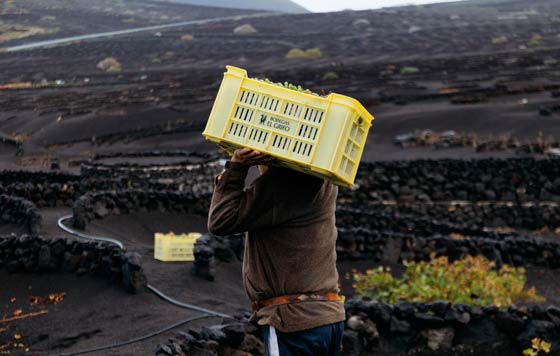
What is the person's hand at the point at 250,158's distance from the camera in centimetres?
483

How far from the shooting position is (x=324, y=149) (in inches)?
186

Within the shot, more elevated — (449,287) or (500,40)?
(449,287)

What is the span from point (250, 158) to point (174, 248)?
10.3 metres

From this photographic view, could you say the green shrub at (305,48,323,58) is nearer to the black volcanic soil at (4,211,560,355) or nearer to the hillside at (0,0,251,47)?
the hillside at (0,0,251,47)

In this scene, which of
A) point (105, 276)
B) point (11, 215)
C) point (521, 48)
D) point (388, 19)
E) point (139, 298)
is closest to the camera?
point (139, 298)

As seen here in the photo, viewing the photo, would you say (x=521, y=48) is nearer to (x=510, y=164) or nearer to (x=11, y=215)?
(x=510, y=164)

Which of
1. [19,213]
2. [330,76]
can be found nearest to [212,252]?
[19,213]

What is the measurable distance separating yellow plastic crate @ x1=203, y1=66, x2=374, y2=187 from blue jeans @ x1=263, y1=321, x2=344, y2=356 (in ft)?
2.80

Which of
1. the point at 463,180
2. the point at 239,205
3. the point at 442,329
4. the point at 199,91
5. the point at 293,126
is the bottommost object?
the point at 199,91

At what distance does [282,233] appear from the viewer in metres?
5.00

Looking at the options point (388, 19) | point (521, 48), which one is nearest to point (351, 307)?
point (521, 48)

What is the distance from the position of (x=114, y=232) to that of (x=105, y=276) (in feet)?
19.3

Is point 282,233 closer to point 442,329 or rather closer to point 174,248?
point 442,329

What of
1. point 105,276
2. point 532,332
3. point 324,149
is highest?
point 324,149
